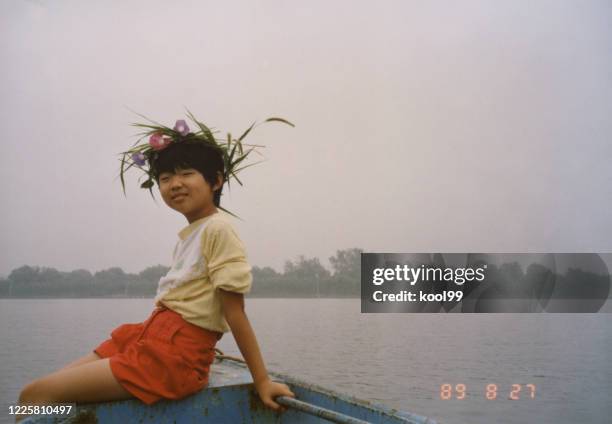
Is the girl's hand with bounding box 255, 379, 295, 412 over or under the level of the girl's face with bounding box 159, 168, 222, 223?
under

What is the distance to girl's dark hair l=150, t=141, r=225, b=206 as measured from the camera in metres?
1.66

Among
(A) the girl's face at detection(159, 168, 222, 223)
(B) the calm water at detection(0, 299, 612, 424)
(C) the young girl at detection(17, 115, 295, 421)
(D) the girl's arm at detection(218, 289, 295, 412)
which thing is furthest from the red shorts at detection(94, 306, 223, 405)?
(B) the calm water at detection(0, 299, 612, 424)

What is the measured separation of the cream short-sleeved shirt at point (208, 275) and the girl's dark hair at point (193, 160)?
14cm

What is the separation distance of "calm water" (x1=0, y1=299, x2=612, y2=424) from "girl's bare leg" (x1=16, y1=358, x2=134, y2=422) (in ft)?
9.62

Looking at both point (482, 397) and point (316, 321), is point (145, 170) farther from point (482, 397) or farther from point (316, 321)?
point (316, 321)

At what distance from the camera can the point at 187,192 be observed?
163cm

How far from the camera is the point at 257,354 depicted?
1.54 meters

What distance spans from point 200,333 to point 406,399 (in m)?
7.81

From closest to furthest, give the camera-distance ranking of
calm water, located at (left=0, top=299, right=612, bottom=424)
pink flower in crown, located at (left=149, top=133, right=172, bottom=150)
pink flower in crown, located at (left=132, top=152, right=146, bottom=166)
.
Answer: pink flower in crown, located at (left=149, top=133, right=172, bottom=150) < pink flower in crown, located at (left=132, top=152, right=146, bottom=166) < calm water, located at (left=0, top=299, right=612, bottom=424)

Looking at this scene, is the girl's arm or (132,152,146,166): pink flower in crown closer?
the girl's arm

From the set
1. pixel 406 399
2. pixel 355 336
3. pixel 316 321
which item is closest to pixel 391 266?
pixel 406 399

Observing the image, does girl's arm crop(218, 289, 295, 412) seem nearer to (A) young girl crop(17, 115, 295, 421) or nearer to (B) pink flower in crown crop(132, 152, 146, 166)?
(A) young girl crop(17, 115, 295, 421)

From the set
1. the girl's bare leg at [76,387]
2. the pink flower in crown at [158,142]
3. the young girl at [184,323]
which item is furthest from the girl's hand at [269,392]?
the pink flower in crown at [158,142]

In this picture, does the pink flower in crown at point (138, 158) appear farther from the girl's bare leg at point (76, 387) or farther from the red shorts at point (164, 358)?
the girl's bare leg at point (76, 387)
